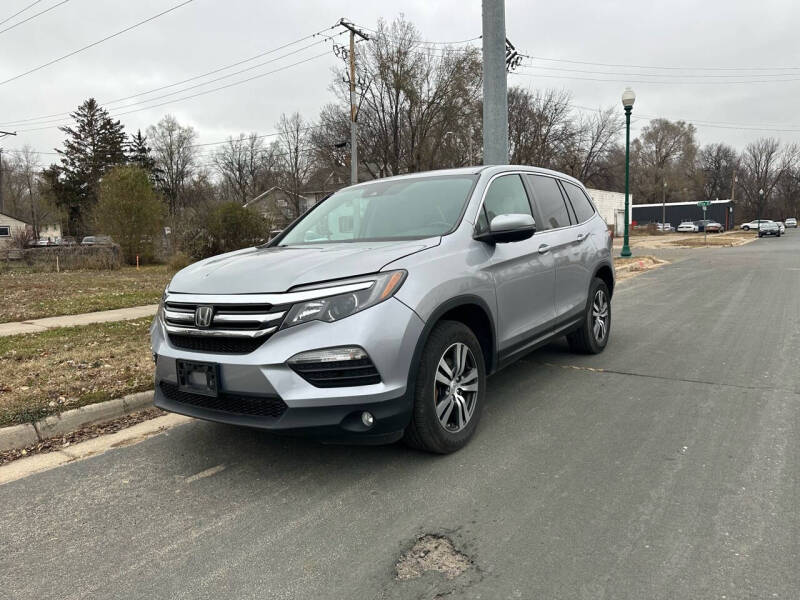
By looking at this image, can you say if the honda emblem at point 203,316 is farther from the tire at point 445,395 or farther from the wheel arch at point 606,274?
the wheel arch at point 606,274

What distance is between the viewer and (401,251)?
3.40m

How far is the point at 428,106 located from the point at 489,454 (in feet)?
99.7

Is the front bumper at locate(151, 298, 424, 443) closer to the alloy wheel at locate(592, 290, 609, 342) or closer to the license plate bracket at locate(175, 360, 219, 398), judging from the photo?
the license plate bracket at locate(175, 360, 219, 398)

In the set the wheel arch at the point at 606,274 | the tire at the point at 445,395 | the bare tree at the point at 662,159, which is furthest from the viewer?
the bare tree at the point at 662,159

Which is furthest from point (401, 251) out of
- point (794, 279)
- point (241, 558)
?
point (794, 279)

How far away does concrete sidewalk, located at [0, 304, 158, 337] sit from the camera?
26.2 feet

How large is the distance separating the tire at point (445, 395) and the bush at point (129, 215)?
26.5 meters

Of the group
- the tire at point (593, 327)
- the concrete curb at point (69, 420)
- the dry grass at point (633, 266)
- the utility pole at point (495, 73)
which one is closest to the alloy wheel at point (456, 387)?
the tire at point (593, 327)

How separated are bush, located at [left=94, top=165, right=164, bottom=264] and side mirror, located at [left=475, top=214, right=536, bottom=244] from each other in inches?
1039

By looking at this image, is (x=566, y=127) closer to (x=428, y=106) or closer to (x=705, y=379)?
(x=428, y=106)

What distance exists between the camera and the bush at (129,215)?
2686 centimetres

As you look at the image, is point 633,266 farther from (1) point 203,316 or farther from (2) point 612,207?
(2) point 612,207

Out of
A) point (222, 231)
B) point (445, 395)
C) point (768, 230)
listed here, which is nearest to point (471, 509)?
point (445, 395)

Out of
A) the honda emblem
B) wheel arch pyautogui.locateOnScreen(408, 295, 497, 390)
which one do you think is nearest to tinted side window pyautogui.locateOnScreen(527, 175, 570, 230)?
wheel arch pyautogui.locateOnScreen(408, 295, 497, 390)
